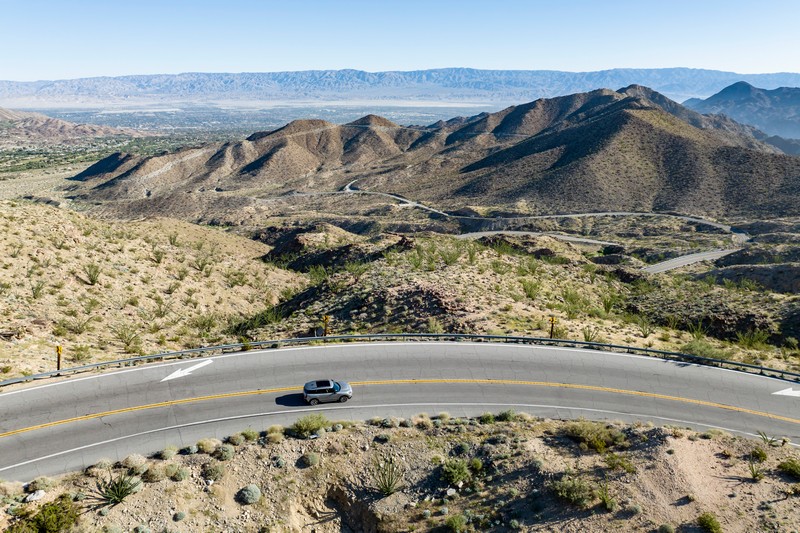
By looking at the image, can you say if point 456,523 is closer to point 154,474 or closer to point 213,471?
point 213,471

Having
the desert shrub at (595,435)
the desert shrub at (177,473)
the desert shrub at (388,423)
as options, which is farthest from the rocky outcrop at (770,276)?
the desert shrub at (177,473)

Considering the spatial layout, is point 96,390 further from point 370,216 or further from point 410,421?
point 370,216

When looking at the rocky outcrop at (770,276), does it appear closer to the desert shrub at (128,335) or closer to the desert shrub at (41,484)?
the desert shrub at (128,335)

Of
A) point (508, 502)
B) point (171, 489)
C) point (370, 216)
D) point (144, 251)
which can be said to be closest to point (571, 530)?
point (508, 502)

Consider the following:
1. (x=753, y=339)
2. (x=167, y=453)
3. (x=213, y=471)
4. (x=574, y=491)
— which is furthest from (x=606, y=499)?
(x=753, y=339)

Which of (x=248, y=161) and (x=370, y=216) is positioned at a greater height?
(x=248, y=161)
